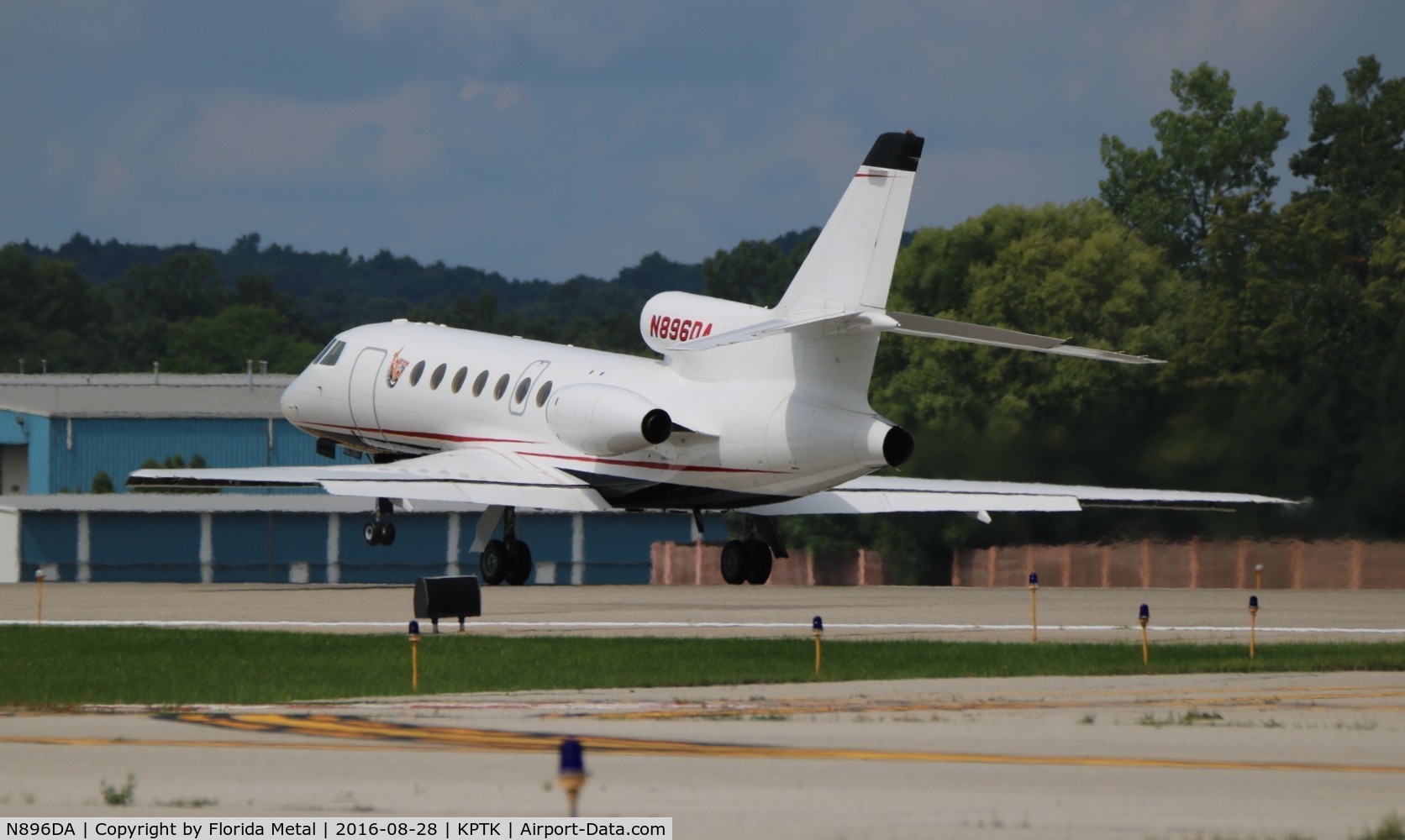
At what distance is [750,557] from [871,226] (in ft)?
25.8

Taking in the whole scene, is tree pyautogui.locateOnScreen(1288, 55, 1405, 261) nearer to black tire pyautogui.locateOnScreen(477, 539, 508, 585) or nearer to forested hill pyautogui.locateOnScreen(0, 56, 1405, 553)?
forested hill pyautogui.locateOnScreen(0, 56, 1405, 553)

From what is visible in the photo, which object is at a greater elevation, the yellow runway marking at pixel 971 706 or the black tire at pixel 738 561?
the black tire at pixel 738 561

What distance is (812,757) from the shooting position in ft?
50.4

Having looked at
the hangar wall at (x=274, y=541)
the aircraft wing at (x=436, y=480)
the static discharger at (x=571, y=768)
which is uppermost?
the aircraft wing at (x=436, y=480)

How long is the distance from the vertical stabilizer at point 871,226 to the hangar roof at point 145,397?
168 ft

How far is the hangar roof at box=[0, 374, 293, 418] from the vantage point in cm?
8100

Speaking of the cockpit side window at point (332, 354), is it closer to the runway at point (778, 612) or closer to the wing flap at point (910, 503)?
the runway at point (778, 612)

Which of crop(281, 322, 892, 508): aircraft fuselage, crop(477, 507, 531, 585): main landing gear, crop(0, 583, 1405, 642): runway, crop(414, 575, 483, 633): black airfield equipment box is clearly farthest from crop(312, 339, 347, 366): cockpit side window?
crop(414, 575, 483, 633): black airfield equipment box

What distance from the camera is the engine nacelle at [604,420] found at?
35.3m

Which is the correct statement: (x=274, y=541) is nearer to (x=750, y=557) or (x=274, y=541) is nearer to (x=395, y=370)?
(x=395, y=370)

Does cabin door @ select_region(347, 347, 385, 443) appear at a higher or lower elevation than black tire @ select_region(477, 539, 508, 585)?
higher

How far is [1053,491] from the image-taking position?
37.0 meters

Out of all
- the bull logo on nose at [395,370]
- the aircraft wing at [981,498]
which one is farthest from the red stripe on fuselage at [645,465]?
the bull logo on nose at [395,370]
